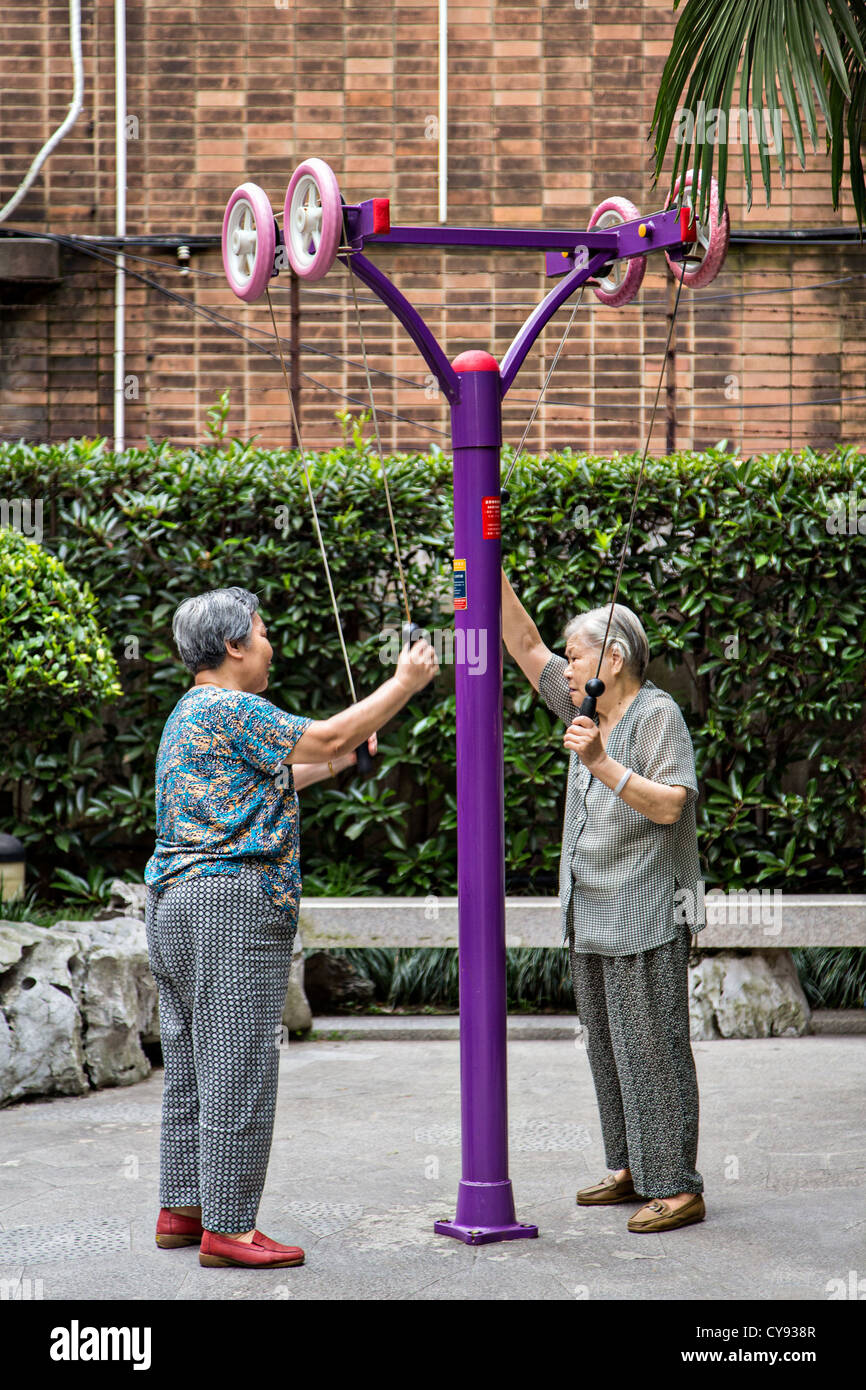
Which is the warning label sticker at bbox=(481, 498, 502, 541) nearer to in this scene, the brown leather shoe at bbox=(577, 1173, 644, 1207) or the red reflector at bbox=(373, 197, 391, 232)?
the red reflector at bbox=(373, 197, 391, 232)

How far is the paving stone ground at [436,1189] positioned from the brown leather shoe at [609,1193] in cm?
6

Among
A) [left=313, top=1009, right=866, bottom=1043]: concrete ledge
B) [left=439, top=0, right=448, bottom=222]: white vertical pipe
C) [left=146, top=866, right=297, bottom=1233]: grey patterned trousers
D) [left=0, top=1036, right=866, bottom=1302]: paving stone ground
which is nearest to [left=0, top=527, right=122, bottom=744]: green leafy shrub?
[left=0, top=1036, right=866, bottom=1302]: paving stone ground

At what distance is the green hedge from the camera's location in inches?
285

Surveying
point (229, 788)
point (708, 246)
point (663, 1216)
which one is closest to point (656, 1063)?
point (663, 1216)

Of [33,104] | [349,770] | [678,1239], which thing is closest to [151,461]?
[349,770]

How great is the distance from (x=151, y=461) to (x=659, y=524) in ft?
8.27

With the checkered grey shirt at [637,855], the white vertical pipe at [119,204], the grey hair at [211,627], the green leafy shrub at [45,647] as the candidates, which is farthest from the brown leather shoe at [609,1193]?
the white vertical pipe at [119,204]

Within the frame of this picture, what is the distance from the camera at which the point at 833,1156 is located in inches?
198

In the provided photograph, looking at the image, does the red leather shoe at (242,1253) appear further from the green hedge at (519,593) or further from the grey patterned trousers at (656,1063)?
the green hedge at (519,593)

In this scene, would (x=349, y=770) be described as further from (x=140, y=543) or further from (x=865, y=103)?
(x=865, y=103)

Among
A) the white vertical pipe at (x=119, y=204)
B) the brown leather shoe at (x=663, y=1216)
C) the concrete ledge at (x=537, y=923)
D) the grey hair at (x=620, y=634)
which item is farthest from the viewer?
the white vertical pipe at (x=119, y=204)

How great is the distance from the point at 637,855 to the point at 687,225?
69.7 inches

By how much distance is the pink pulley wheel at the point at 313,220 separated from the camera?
149 inches

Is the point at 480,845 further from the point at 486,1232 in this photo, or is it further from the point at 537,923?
the point at 537,923
